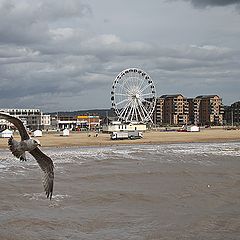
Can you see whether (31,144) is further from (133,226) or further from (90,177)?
(90,177)

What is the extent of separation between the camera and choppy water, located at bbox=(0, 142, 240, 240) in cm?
1276

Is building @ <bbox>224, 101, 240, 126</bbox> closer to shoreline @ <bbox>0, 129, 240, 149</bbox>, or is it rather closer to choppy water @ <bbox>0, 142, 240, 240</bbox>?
shoreline @ <bbox>0, 129, 240, 149</bbox>

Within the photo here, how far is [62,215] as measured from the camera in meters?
14.6

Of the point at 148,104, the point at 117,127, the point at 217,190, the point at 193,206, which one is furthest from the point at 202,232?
the point at 148,104

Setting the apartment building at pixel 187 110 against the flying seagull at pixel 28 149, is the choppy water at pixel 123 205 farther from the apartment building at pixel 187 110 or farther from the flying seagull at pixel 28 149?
the apartment building at pixel 187 110

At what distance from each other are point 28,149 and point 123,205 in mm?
9661

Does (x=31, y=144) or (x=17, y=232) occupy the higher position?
(x=31, y=144)

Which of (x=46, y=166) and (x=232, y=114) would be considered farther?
(x=232, y=114)

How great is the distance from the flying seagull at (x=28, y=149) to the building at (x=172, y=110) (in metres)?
161

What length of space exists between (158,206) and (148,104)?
270 ft

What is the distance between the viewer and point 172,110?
169 m

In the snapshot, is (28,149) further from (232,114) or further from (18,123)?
(232,114)

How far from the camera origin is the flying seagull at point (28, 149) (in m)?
6.58

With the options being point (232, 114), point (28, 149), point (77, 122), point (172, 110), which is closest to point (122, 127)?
point (77, 122)
